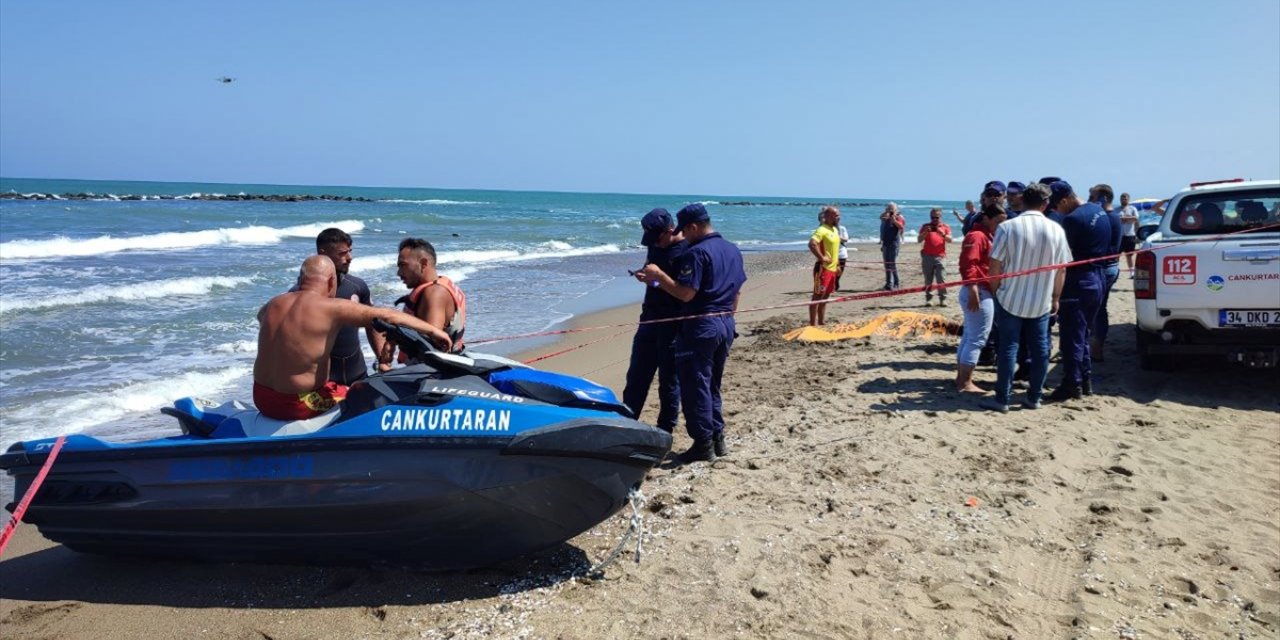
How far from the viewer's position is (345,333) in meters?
5.25

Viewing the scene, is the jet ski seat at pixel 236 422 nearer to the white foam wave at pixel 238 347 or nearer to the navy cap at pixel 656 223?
the navy cap at pixel 656 223

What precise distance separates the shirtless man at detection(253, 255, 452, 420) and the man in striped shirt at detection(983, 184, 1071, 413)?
4.35 m

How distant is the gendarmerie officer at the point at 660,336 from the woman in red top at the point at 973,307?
2.56m

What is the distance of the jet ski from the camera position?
370cm

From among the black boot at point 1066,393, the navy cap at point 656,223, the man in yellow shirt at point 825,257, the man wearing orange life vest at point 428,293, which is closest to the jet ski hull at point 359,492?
the man wearing orange life vest at point 428,293

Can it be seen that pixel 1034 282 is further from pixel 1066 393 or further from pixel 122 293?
pixel 122 293

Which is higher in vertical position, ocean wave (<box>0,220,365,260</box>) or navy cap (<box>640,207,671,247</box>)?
ocean wave (<box>0,220,365,260</box>)

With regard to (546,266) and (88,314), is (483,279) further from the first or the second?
(88,314)

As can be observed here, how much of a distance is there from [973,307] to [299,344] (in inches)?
204

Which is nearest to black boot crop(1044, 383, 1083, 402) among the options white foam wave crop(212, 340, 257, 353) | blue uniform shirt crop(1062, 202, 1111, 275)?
blue uniform shirt crop(1062, 202, 1111, 275)

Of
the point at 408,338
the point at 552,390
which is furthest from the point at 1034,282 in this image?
the point at 408,338

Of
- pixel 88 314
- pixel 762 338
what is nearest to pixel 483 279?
pixel 88 314

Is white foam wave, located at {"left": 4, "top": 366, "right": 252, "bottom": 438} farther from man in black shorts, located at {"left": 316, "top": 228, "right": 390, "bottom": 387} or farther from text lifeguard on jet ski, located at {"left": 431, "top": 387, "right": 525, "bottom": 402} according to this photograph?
text lifeguard on jet ski, located at {"left": 431, "top": 387, "right": 525, "bottom": 402}

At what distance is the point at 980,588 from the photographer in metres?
3.84
